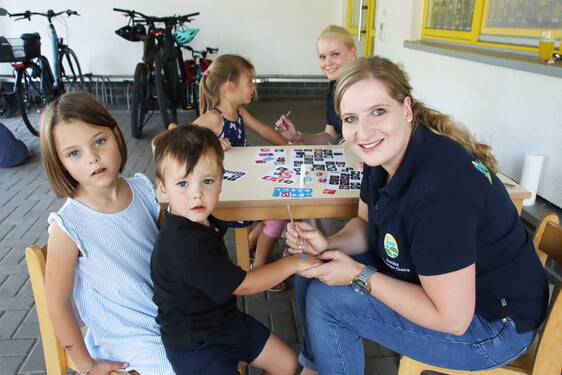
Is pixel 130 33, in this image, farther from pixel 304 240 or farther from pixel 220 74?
pixel 304 240

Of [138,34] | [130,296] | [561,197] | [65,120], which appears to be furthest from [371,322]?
[138,34]

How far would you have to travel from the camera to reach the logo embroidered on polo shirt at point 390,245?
123 cm

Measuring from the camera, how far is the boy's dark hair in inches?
47.1

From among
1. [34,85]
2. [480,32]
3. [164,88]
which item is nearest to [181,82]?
[164,88]

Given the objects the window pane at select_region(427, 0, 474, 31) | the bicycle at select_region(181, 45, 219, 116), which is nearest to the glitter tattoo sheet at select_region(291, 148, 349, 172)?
the window pane at select_region(427, 0, 474, 31)

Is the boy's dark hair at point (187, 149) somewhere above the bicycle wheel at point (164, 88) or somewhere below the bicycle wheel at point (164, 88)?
above

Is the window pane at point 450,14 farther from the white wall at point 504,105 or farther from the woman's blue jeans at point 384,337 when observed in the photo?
the woman's blue jeans at point 384,337

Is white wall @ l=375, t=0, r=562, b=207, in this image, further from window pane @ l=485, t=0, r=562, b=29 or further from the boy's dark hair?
the boy's dark hair

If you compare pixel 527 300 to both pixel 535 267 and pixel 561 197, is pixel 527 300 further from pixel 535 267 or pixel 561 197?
pixel 561 197

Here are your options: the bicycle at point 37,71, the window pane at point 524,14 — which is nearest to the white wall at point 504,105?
the window pane at point 524,14

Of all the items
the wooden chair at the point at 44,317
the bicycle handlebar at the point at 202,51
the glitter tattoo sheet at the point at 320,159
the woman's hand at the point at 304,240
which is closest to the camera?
the wooden chair at the point at 44,317

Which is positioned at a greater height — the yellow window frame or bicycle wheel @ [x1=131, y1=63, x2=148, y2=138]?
the yellow window frame

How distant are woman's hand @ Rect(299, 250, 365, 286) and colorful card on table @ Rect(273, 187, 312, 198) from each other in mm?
398

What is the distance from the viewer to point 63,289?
117 centimetres
